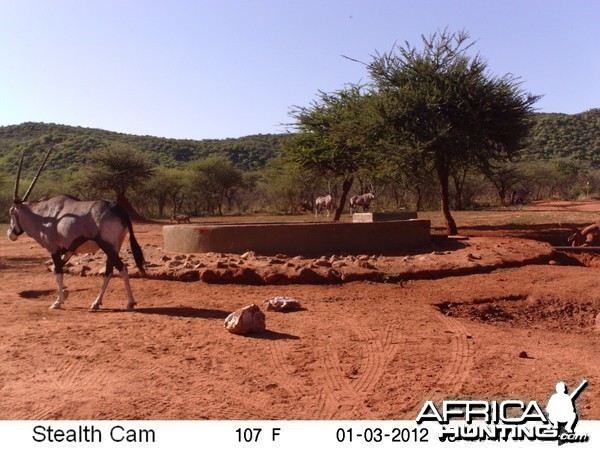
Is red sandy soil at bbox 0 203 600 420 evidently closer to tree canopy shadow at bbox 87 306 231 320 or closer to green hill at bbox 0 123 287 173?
tree canopy shadow at bbox 87 306 231 320

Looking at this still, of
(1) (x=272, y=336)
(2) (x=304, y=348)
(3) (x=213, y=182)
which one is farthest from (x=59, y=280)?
(3) (x=213, y=182)

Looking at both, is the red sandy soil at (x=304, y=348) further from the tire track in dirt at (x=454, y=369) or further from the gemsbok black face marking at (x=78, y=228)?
the gemsbok black face marking at (x=78, y=228)

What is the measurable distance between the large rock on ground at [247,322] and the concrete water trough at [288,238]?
230 inches

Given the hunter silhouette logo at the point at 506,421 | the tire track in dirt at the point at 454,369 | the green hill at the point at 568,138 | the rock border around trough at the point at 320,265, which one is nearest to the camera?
the hunter silhouette logo at the point at 506,421

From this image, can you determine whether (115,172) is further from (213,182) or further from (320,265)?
(320,265)

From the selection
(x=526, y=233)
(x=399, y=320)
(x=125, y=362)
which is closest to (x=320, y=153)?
(x=526, y=233)

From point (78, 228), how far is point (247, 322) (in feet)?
10.9

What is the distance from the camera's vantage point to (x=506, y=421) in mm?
4148

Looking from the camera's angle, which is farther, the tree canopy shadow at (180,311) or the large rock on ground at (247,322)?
the tree canopy shadow at (180,311)

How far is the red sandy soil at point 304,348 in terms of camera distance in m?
5.04

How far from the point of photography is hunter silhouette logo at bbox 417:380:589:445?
3963mm

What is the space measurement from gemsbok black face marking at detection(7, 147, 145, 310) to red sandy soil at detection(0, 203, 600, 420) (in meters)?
0.55

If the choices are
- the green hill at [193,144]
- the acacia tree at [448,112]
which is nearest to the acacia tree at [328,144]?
the acacia tree at [448,112]

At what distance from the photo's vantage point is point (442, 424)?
4.25 metres
